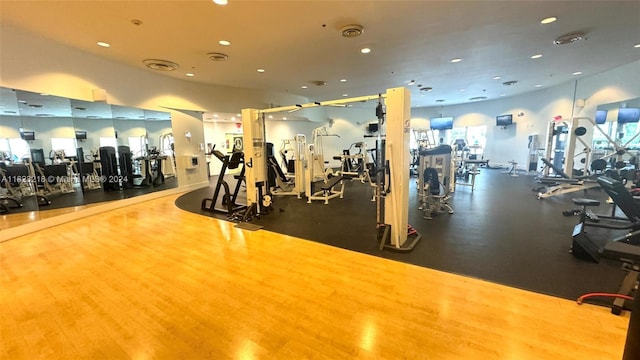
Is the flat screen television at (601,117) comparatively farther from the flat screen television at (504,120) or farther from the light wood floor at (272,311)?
the light wood floor at (272,311)

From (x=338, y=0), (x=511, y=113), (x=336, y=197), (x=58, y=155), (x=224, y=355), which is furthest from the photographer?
(x=511, y=113)

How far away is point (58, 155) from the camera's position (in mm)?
5586

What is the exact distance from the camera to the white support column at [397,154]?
321 centimetres

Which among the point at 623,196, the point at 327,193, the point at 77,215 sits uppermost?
the point at 623,196

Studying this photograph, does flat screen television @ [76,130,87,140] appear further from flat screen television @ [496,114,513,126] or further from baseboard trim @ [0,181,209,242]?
flat screen television @ [496,114,513,126]

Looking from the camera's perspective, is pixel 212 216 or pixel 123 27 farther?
pixel 212 216

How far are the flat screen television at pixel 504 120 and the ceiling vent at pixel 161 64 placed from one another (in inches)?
522

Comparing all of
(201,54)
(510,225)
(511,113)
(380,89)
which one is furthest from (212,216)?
(511,113)

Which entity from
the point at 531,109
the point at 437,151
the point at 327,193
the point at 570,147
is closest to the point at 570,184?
the point at 570,147

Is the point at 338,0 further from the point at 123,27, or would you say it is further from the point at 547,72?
the point at 547,72

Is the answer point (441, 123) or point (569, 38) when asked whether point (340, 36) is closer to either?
point (569, 38)

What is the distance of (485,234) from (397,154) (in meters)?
2.00

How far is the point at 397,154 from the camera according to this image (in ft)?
10.8

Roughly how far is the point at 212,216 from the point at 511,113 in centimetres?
1348
